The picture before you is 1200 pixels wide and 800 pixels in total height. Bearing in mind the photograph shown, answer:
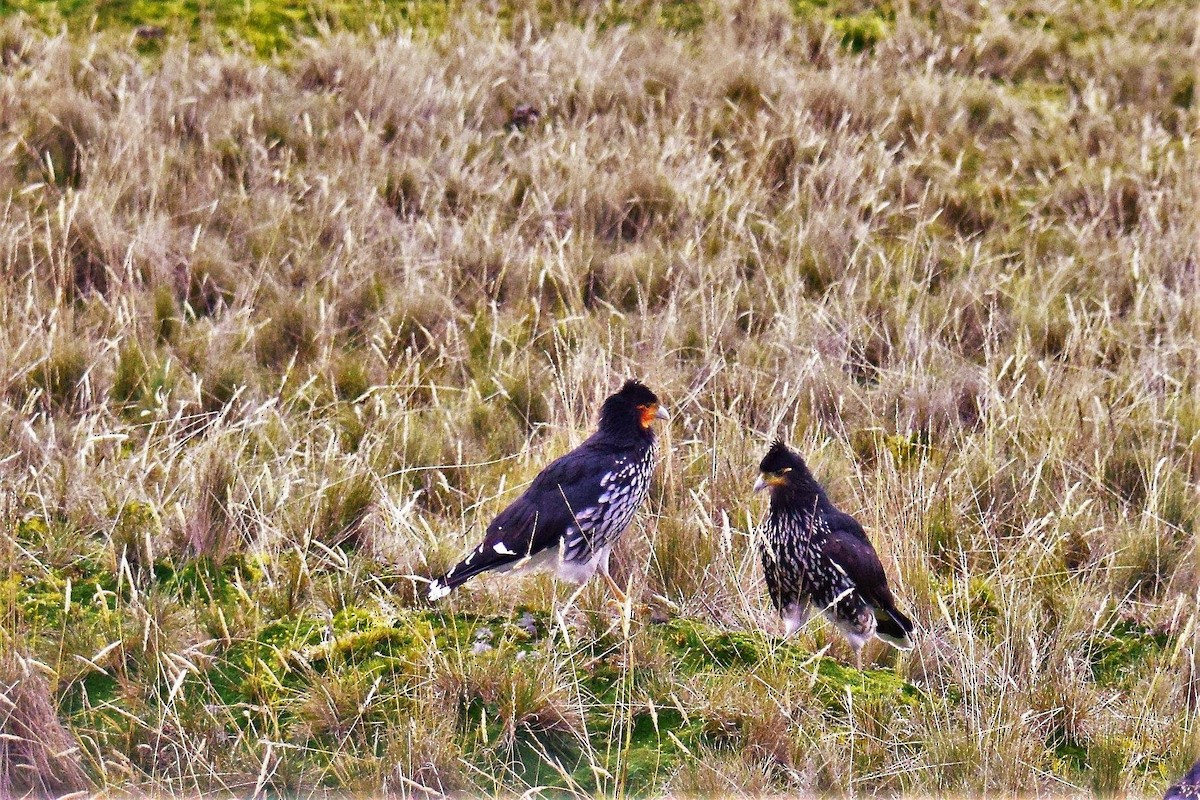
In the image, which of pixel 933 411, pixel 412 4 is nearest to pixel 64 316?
pixel 933 411

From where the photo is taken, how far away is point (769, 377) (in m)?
5.33

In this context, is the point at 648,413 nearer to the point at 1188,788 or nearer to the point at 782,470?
the point at 782,470

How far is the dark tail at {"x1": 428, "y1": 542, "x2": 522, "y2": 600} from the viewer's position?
3.65 metres

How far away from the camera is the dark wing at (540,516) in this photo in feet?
12.1

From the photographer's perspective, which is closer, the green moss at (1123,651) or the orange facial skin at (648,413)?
the green moss at (1123,651)

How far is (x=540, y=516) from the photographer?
12.5 ft

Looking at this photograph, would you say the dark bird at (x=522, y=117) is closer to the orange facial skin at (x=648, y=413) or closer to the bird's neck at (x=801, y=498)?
the orange facial skin at (x=648, y=413)

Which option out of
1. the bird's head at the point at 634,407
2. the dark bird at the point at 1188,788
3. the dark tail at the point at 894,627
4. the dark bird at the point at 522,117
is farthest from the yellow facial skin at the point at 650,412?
the dark bird at the point at 522,117

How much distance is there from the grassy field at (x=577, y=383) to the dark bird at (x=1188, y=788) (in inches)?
13.8

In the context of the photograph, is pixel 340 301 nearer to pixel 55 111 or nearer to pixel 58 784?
pixel 55 111

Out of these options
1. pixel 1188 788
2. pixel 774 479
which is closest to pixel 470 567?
pixel 774 479

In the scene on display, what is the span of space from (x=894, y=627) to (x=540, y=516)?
3.57 feet

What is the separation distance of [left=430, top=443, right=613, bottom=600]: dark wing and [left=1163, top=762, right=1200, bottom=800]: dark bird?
5.63ft

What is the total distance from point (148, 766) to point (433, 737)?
0.70m
